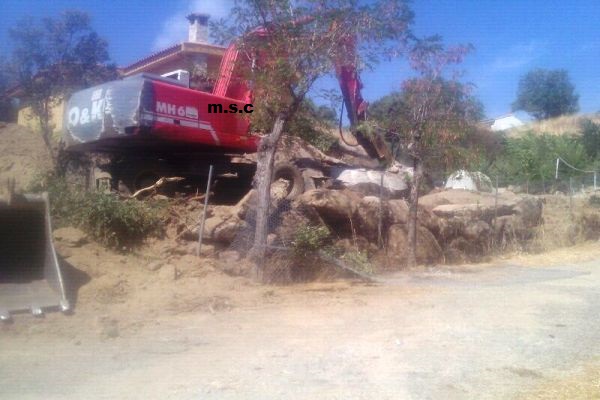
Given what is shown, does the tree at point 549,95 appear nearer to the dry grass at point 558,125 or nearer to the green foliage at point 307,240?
the dry grass at point 558,125

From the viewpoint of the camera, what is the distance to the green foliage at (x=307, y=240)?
10.2 metres

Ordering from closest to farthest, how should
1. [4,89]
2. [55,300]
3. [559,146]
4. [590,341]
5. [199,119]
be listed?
[590,341], [55,300], [199,119], [4,89], [559,146]

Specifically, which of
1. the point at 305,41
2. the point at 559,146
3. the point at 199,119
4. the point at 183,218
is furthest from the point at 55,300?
the point at 559,146

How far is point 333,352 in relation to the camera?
6.23 meters

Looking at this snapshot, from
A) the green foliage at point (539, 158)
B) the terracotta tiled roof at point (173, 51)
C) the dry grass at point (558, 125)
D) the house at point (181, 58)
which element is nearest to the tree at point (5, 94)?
the house at point (181, 58)

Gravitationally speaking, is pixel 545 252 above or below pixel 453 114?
below

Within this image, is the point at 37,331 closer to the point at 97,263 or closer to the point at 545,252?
the point at 97,263

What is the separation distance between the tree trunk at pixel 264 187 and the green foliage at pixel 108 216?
1837 millimetres

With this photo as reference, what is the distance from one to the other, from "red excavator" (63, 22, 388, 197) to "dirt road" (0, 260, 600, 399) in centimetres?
404

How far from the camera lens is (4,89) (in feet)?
55.9

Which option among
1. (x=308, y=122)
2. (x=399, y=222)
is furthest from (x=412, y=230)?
(x=308, y=122)

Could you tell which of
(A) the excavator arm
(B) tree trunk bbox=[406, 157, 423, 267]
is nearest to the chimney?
(A) the excavator arm

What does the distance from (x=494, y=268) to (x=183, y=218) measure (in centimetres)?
705

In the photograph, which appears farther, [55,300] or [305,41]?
[305,41]
